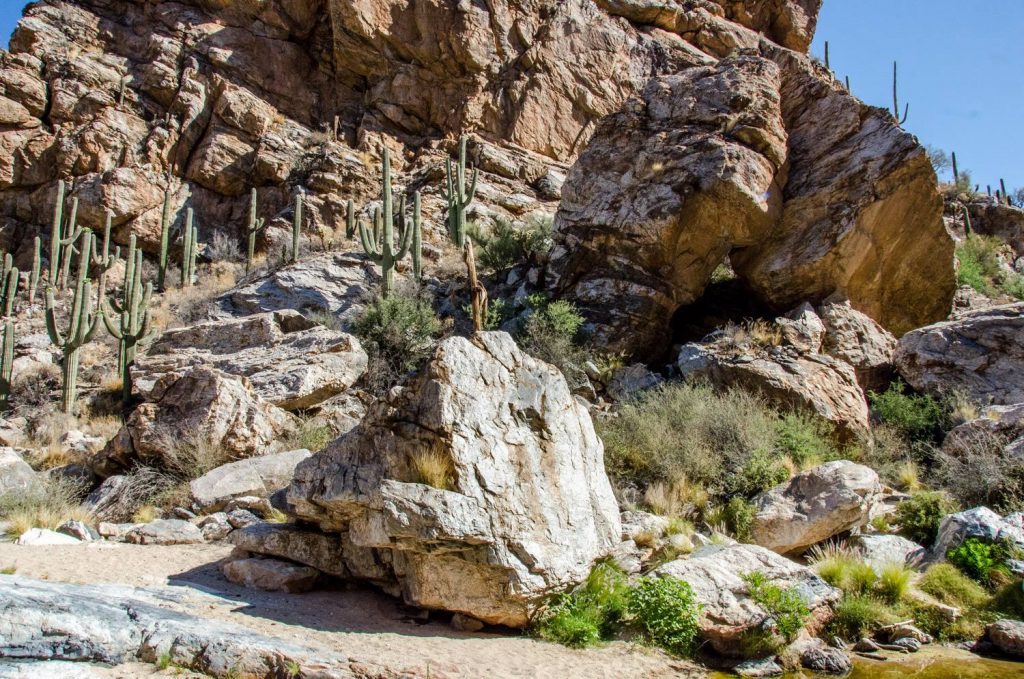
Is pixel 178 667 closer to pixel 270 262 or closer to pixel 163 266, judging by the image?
pixel 270 262

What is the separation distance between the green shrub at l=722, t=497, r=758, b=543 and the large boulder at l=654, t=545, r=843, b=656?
1145 mm

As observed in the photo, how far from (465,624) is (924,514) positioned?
6.37m

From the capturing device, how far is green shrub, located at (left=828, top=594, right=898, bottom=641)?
701cm

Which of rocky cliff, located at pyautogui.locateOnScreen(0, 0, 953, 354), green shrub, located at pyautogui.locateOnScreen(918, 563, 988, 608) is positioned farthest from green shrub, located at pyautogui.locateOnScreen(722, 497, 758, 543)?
rocky cliff, located at pyautogui.locateOnScreen(0, 0, 953, 354)

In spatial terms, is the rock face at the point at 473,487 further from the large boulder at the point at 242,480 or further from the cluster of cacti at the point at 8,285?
the cluster of cacti at the point at 8,285

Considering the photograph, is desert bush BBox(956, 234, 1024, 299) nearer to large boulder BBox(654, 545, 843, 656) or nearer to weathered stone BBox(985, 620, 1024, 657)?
weathered stone BBox(985, 620, 1024, 657)

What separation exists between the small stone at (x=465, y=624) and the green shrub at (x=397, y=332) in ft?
26.1

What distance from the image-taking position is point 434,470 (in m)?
6.46

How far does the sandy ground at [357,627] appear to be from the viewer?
5.72m

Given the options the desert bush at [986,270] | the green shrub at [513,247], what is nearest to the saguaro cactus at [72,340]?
the green shrub at [513,247]

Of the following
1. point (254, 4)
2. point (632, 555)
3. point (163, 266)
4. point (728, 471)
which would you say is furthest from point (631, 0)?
point (632, 555)

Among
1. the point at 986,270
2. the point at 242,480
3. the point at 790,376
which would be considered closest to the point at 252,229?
the point at 242,480

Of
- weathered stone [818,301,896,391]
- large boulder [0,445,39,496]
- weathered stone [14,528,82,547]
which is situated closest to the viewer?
weathered stone [14,528,82,547]

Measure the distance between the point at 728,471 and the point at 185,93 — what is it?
2602 centimetres
